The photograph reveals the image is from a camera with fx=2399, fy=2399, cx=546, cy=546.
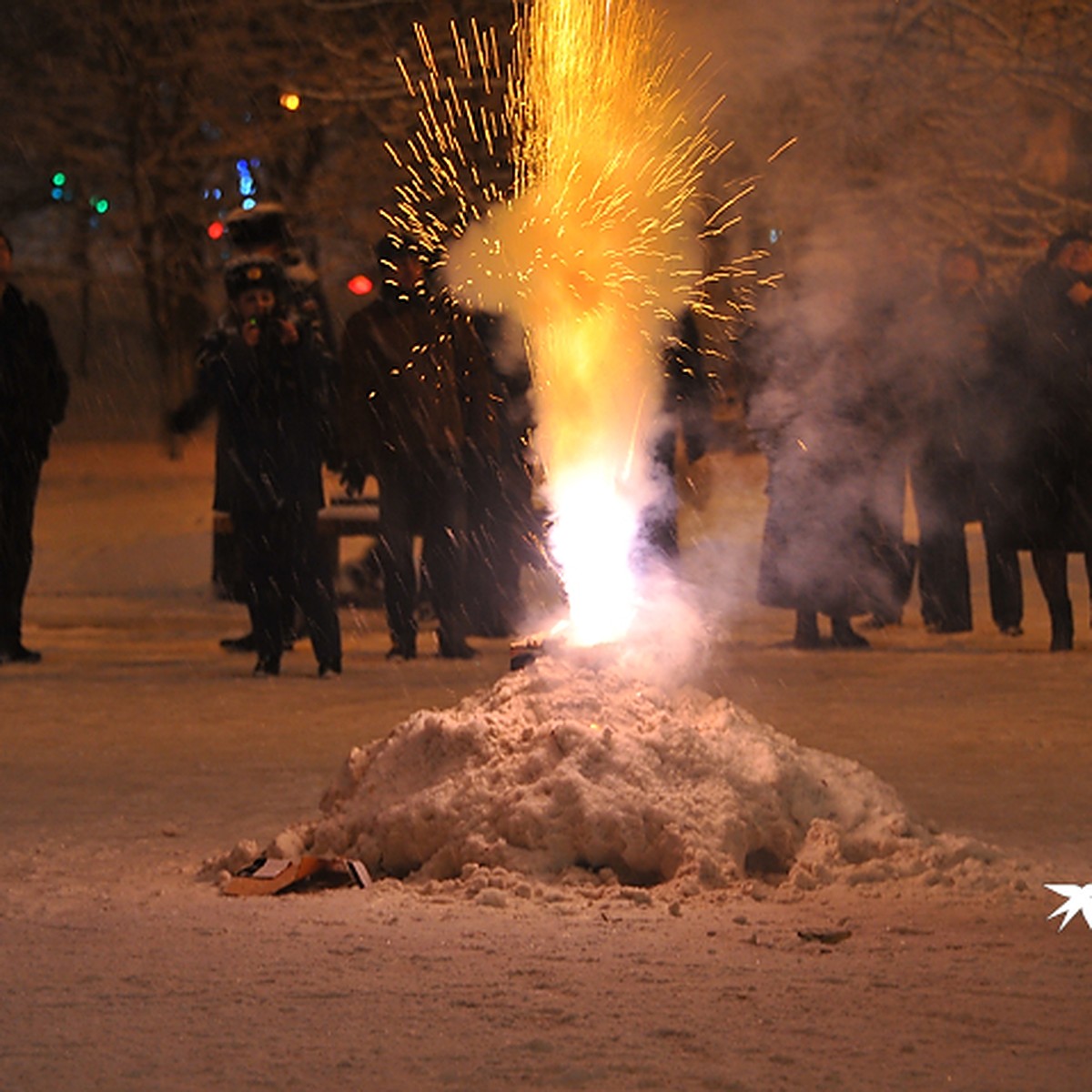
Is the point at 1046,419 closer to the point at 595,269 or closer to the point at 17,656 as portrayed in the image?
the point at 595,269

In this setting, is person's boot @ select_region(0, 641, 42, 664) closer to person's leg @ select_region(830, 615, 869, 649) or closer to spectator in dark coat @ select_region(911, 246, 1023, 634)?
person's leg @ select_region(830, 615, 869, 649)

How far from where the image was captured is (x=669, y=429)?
1210cm

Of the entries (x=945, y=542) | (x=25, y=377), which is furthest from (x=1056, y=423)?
(x=25, y=377)

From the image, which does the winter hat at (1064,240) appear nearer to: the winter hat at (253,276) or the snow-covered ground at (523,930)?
the snow-covered ground at (523,930)

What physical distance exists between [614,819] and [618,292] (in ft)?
16.2

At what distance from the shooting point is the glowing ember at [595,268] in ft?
27.7

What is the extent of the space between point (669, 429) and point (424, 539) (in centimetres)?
146

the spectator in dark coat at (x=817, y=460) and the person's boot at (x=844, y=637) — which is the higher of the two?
the spectator in dark coat at (x=817, y=460)

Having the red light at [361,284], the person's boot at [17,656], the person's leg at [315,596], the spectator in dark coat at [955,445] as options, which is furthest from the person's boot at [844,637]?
the red light at [361,284]

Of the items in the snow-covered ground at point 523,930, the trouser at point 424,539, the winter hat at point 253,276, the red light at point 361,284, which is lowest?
the snow-covered ground at point 523,930

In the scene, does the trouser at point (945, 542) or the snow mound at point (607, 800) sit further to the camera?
the trouser at point (945, 542)

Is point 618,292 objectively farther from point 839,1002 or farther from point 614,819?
point 839,1002

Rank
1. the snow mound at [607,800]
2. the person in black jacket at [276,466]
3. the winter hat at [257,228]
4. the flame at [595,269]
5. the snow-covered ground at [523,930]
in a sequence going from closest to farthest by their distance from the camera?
the snow-covered ground at [523,930], the snow mound at [607,800], the flame at [595,269], the person in black jacket at [276,466], the winter hat at [257,228]

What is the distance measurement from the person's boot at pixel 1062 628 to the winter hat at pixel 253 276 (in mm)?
4376
